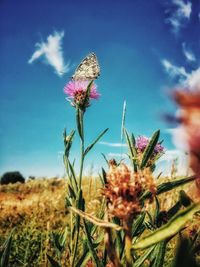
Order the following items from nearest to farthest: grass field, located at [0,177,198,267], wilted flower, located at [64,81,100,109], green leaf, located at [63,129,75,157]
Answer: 1. green leaf, located at [63,129,75,157]
2. wilted flower, located at [64,81,100,109]
3. grass field, located at [0,177,198,267]

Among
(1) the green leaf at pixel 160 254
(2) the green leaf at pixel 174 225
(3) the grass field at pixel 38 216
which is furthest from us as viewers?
(3) the grass field at pixel 38 216

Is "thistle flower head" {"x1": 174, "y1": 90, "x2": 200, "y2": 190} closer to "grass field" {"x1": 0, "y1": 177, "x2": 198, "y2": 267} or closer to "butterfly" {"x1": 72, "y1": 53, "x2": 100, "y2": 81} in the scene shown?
"grass field" {"x1": 0, "y1": 177, "x2": 198, "y2": 267}

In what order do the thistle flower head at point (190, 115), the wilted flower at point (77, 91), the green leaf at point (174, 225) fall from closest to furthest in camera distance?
the thistle flower head at point (190, 115)
the green leaf at point (174, 225)
the wilted flower at point (77, 91)

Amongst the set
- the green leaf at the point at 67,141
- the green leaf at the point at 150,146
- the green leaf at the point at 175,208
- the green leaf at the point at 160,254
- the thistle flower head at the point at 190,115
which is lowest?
the green leaf at the point at 160,254

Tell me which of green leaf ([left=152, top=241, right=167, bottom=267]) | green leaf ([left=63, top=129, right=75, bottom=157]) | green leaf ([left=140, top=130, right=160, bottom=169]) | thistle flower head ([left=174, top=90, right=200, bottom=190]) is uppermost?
green leaf ([left=63, top=129, right=75, bottom=157])

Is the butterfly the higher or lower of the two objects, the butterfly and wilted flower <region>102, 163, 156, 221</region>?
the higher

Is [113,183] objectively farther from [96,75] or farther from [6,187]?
[6,187]

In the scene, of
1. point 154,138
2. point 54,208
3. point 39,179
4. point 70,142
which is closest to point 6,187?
point 39,179

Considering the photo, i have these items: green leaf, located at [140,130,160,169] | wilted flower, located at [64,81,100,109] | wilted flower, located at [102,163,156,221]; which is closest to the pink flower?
wilted flower, located at [64,81,100,109]

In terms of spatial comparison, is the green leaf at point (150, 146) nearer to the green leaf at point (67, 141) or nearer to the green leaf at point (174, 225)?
the green leaf at point (174, 225)

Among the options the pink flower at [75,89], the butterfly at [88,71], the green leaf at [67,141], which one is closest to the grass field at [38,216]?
the green leaf at [67,141]

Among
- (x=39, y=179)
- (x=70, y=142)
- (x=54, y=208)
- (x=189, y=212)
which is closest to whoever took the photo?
(x=189, y=212)
